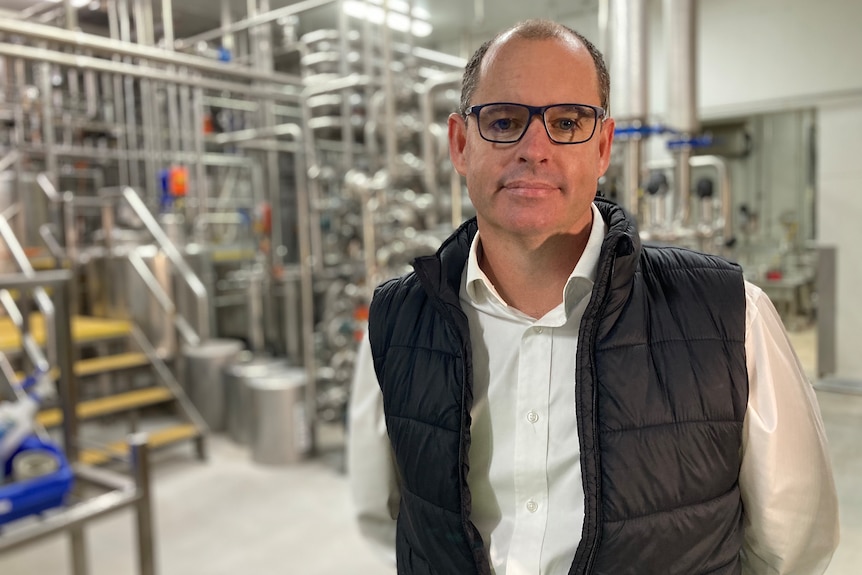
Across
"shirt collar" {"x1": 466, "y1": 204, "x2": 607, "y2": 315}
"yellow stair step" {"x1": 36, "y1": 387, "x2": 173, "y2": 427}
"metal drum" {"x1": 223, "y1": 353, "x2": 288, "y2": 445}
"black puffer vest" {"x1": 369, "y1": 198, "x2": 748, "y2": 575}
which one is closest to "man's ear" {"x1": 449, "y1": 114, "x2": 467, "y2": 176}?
"shirt collar" {"x1": 466, "y1": 204, "x2": 607, "y2": 315}

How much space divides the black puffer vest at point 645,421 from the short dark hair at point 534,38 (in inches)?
7.3

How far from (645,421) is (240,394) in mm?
3605

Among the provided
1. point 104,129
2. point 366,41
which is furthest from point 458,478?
point 104,129

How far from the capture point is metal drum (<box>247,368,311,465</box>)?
3.67 m

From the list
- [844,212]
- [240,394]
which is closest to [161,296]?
[240,394]

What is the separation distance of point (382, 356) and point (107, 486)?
3.62 feet

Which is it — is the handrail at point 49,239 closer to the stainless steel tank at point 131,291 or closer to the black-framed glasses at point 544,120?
the stainless steel tank at point 131,291

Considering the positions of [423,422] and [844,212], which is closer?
[423,422]

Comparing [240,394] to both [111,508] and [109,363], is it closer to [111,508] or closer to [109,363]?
[109,363]

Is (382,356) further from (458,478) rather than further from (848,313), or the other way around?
(848,313)

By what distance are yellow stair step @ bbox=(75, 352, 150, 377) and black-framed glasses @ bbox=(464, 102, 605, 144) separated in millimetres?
3730

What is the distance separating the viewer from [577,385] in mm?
772

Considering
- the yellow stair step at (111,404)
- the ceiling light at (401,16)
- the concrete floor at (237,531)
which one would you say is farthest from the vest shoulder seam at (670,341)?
the yellow stair step at (111,404)

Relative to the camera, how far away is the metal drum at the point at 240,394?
3.93 meters
